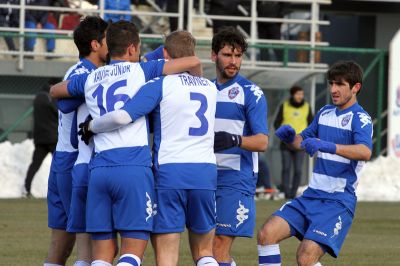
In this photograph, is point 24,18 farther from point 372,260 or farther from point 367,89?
point 372,260

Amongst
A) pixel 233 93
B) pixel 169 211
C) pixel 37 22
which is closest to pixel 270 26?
pixel 37 22

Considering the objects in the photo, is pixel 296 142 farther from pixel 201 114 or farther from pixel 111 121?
pixel 111 121

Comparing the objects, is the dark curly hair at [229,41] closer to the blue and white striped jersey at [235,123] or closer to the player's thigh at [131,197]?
the blue and white striped jersey at [235,123]

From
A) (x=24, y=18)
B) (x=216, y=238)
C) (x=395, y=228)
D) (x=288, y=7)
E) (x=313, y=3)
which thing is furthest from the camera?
(x=288, y=7)

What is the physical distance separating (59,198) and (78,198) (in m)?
0.55

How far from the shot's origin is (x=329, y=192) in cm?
955

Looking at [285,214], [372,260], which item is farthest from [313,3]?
[285,214]

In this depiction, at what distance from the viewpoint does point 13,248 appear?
1318 centimetres

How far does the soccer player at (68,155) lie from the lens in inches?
350

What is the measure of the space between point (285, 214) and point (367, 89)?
57.6 ft

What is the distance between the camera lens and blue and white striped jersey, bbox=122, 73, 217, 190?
825cm

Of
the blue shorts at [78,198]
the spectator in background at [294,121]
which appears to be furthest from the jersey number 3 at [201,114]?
the spectator in background at [294,121]

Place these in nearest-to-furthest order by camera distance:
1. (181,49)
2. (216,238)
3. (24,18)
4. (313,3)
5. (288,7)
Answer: (181,49), (216,238), (24,18), (313,3), (288,7)

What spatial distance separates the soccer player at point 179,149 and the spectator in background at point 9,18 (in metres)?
15.2
